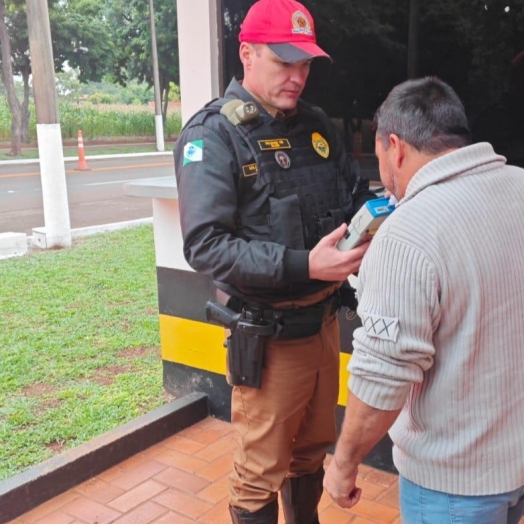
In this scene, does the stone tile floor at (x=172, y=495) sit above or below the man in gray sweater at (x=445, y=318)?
below

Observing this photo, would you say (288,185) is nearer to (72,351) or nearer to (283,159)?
(283,159)

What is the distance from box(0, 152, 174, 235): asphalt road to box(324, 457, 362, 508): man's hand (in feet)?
27.8

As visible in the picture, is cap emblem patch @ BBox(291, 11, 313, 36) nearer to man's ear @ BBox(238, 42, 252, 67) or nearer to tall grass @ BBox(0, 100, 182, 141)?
man's ear @ BBox(238, 42, 252, 67)

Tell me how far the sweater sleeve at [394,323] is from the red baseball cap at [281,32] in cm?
90

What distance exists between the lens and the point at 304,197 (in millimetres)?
2055

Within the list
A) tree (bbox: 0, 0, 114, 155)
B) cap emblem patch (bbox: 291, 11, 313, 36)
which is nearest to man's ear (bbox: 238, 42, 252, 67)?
cap emblem patch (bbox: 291, 11, 313, 36)

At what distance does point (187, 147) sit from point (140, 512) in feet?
5.37

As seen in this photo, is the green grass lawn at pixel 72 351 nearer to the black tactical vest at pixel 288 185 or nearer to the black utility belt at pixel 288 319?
the black utility belt at pixel 288 319

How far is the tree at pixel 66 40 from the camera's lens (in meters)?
26.6

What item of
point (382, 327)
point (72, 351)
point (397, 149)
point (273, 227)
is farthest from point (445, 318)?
point (72, 351)

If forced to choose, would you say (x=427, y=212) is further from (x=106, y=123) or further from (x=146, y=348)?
(x=106, y=123)

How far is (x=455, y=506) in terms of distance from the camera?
1335 mm

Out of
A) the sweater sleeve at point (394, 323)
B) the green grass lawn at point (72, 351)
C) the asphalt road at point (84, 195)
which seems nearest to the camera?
the sweater sleeve at point (394, 323)

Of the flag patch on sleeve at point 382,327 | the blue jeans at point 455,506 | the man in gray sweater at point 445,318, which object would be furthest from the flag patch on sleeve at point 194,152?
the blue jeans at point 455,506
